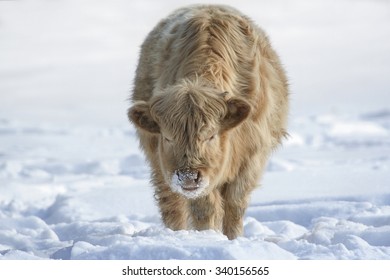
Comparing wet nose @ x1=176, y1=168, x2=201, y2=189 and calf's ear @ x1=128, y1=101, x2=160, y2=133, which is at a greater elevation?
calf's ear @ x1=128, y1=101, x2=160, y2=133

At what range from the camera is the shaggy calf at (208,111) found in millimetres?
5938

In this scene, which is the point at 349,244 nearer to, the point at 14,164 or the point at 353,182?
the point at 353,182

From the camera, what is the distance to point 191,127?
5.89 meters

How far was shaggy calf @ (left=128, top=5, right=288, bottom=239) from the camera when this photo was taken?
19.5ft

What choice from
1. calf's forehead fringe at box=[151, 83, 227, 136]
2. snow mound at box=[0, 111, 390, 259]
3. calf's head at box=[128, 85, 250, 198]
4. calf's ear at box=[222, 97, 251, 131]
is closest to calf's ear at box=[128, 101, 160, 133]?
calf's head at box=[128, 85, 250, 198]

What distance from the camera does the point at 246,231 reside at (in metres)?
7.64

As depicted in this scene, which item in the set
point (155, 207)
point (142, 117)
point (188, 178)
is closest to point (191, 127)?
point (188, 178)

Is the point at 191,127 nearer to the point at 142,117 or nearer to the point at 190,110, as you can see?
the point at 190,110

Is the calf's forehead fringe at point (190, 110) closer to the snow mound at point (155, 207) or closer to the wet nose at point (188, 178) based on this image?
the wet nose at point (188, 178)

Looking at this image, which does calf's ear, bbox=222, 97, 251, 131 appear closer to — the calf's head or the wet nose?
the calf's head

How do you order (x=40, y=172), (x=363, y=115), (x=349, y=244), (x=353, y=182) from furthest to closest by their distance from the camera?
(x=363, y=115), (x=40, y=172), (x=353, y=182), (x=349, y=244)
